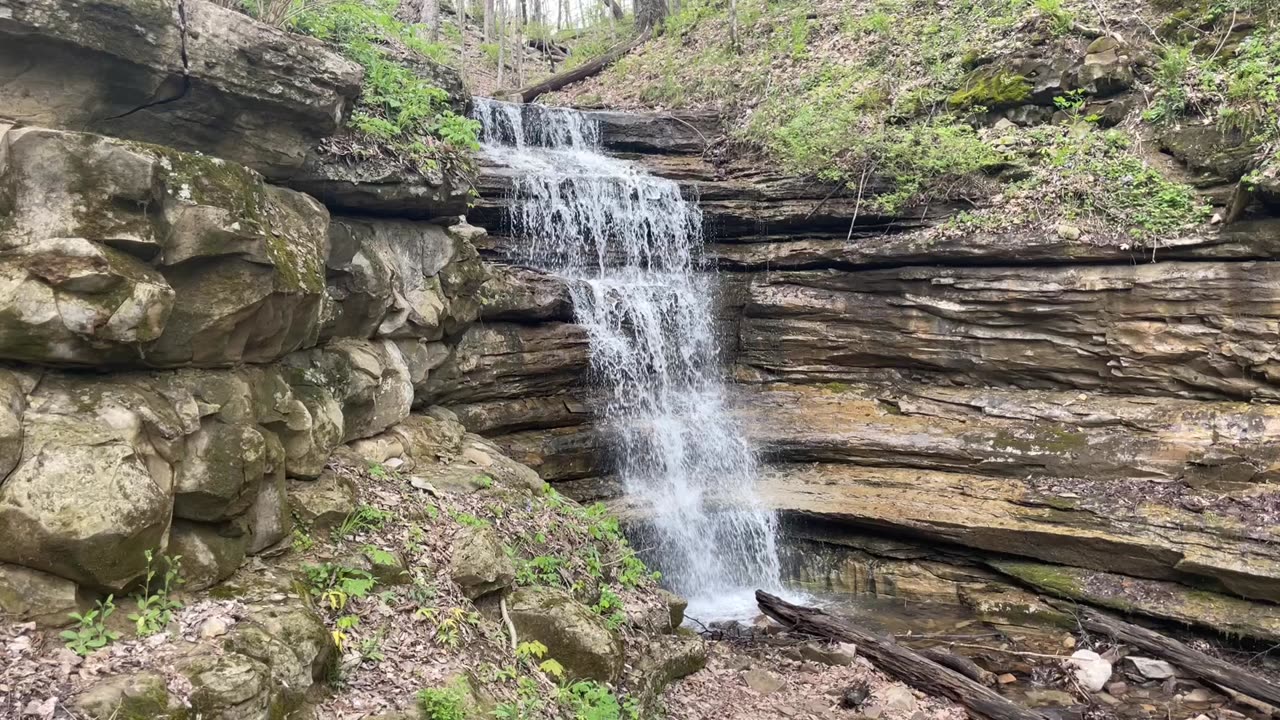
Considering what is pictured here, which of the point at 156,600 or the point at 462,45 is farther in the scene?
the point at 462,45

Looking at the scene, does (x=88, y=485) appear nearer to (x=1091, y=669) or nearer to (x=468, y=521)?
(x=468, y=521)

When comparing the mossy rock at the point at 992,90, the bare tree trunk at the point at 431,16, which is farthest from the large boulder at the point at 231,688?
the bare tree trunk at the point at 431,16

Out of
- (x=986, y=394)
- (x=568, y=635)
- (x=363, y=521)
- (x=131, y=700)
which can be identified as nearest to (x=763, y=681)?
(x=568, y=635)

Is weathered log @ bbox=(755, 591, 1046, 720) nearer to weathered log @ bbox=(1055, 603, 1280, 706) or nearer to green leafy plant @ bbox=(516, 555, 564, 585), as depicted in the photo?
weathered log @ bbox=(1055, 603, 1280, 706)

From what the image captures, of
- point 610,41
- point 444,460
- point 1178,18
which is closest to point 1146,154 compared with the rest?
point 1178,18

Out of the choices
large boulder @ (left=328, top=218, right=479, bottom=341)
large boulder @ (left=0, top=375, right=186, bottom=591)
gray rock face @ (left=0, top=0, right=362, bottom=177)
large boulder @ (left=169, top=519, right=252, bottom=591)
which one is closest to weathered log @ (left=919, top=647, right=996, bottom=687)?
large boulder @ (left=328, top=218, right=479, bottom=341)

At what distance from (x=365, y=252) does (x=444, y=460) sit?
6.64 feet

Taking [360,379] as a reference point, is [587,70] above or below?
above

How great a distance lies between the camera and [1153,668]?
7164 millimetres

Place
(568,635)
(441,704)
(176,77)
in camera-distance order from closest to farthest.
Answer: (441,704) < (176,77) < (568,635)

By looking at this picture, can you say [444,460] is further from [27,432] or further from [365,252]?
[27,432]

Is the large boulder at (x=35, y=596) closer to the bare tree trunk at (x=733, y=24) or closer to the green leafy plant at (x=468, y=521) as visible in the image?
the green leafy plant at (x=468, y=521)

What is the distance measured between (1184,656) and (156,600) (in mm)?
8394

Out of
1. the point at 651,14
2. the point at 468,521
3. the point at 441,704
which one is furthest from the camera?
the point at 651,14
